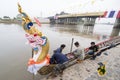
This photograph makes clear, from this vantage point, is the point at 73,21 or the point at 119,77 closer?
the point at 119,77

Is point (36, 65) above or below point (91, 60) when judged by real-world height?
above

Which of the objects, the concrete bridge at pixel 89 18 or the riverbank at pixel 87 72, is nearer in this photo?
the riverbank at pixel 87 72

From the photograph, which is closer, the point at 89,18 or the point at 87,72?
the point at 87,72

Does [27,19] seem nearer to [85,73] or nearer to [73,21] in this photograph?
[85,73]

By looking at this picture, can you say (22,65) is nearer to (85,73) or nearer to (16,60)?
(16,60)

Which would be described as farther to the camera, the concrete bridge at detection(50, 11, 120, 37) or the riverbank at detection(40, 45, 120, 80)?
the concrete bridge at detection(50, 11, 120, 37)

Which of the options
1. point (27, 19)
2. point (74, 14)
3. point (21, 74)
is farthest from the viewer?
point (74, 14)

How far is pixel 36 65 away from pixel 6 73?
8.08ft

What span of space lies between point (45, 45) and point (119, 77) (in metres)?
3.37

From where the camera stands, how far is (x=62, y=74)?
4879 mm

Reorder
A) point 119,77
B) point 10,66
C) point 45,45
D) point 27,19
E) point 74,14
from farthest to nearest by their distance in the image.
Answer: point 74,14, point 10,66, point 119,77, point 45,45, point 27,19

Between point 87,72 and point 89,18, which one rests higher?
point 89,18

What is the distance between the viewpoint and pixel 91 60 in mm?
6727

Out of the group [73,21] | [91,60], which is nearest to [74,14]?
[73,21]
